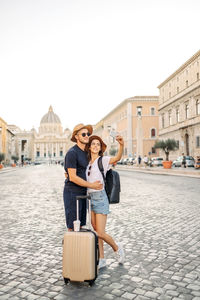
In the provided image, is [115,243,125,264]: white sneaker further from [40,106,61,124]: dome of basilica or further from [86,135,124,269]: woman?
[40,106,61,124]: dome of basilica

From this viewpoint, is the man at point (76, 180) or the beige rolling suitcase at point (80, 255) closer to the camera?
the beige rolling suitcase at point (80, 255)

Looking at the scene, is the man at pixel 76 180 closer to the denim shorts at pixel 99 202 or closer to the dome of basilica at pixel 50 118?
the denim shorts at pixel 99 202

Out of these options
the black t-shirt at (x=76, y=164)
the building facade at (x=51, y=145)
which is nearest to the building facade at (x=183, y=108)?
the black t-shirt at (x=76, y=164)

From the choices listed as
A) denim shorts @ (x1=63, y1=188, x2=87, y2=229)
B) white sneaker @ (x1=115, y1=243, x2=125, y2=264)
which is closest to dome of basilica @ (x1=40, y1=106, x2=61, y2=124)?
white sneaker @ (x1=115, y1=243, x2=125, y2=264)

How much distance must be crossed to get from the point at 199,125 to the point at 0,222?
109ft

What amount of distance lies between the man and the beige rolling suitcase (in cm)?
41

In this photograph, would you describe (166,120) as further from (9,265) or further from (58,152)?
(58,152)

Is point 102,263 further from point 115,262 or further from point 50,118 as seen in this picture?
point 50,118

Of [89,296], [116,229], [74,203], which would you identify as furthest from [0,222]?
[89,296]

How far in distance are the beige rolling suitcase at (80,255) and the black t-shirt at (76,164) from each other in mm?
542

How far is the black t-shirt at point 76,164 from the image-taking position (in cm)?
369

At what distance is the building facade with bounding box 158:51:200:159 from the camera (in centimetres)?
3850

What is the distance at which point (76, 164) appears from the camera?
375 centimetres

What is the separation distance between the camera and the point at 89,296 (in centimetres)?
323
